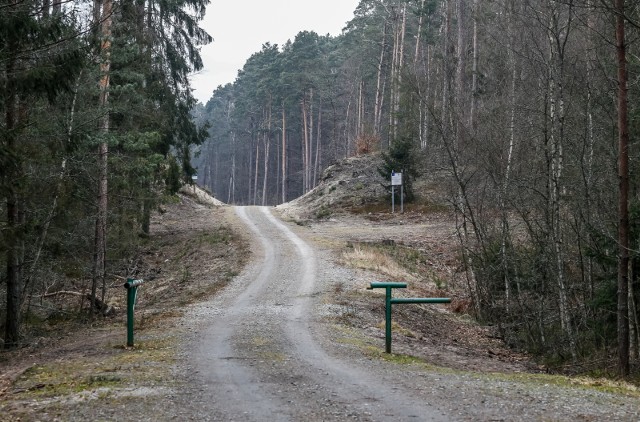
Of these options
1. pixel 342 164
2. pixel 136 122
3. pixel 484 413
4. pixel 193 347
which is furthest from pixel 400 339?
pixel 342 164

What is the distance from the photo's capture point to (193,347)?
34.5 feet

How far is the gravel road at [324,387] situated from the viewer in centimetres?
642

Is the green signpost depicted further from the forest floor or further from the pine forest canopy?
the pine forest canopy

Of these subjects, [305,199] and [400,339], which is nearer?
[400,339]

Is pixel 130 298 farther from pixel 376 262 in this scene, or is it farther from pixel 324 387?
pixel 376 262

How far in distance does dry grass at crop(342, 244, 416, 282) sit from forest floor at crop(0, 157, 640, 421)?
0.16 feet

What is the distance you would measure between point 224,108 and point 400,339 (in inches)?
4402

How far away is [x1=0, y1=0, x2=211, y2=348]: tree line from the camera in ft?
32.9

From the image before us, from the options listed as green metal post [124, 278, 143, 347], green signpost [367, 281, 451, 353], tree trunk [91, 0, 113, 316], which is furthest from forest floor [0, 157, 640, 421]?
tree trunk [91, 0, 113, 316]

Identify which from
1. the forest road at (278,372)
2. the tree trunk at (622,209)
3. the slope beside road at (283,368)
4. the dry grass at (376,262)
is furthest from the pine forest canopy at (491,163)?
the forest road at (278,372)

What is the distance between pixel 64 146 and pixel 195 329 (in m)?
4.37

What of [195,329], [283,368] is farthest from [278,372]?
[195,329]

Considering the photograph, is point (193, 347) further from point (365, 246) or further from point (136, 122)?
point (365, 246)

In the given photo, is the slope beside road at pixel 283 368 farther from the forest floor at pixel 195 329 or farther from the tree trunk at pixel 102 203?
the tree trunk at pixel 102 203
